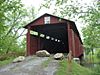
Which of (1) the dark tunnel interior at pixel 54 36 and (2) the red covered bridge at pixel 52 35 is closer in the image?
(2) the red covered bridge at pixel 52 35

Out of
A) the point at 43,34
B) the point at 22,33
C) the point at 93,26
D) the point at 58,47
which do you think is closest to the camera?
the point at 93,26

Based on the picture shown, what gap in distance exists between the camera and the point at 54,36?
101 feet

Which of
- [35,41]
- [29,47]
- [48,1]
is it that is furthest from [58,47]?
[48,1]

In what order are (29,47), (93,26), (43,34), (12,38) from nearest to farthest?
(93,26) → (29,47) → (43,34) → (12,38)

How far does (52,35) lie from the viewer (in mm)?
29781

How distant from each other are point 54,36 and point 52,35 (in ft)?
3.35

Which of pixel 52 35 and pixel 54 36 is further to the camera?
pixel 54 36

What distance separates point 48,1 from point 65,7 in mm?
930

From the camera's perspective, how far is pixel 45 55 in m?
18.5

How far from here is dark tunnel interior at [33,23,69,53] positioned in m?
24.6

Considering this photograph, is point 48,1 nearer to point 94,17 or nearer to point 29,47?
point 94,17

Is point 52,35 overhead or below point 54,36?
overhead

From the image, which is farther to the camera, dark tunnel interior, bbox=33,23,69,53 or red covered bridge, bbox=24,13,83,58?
dark tunnel interior, bbox=33,23,69,53

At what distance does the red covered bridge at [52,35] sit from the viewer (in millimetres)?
20500
